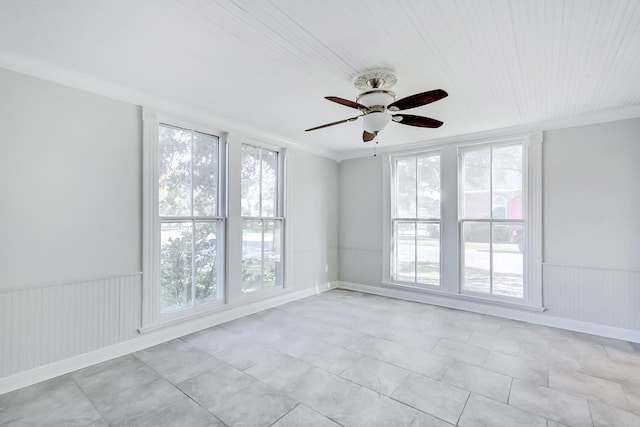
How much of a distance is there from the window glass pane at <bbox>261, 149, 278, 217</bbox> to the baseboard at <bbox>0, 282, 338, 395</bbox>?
1.40 metres

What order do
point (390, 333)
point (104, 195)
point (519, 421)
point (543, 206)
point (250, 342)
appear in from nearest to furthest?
point (519, 421), point (104, 195), point (250, 342), point (390, 333), point (543, 206)

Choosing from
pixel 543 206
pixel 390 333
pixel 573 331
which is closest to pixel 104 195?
pixel 390 333

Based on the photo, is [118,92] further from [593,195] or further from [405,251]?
[593,195]

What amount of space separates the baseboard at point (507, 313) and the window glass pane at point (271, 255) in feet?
5.75

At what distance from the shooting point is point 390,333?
12.4ft

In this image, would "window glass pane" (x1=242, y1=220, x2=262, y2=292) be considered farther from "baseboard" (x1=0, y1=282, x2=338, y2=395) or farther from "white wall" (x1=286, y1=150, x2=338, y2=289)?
"white wall" (x1=286, y1=150, x2=338, y2=289)

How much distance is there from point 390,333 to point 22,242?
374 centimetres

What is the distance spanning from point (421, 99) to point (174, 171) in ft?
9.27

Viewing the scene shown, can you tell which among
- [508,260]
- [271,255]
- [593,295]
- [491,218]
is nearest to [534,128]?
[491,218]

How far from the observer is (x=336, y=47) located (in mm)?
2344

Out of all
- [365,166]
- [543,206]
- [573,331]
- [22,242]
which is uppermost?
[365,166]

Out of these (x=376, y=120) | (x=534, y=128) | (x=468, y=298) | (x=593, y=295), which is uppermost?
(x=534, y=128)

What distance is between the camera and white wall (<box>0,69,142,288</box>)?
2.57m

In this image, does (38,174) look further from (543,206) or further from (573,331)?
(573,331)
